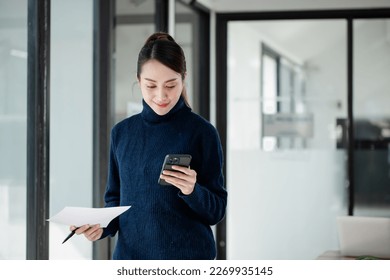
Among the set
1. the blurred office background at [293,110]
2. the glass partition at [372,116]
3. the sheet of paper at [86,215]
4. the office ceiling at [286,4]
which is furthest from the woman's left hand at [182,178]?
the glass partition at [372,116]

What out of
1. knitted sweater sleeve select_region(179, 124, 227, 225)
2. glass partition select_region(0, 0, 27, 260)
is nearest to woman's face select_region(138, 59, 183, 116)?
knitted sweater sleeve select_region(179, 124, 227, 225)

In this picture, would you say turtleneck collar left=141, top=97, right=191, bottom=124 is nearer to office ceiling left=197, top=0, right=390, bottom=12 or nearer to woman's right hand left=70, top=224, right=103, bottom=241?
woman's right hand left=70, top=224, right=103, bottom=241

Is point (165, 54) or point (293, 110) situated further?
point (293, 110)

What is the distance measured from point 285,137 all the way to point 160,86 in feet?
12.9

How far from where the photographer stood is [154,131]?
62.7 inches

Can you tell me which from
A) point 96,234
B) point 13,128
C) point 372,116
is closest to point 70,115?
point 13,128

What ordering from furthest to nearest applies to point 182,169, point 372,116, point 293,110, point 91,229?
1. point 293,110
2. point 372,116
3. point 91,229
4. point 182,169

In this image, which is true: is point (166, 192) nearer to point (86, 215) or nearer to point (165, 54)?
point (86, 215)

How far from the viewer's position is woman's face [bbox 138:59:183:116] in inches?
60.2

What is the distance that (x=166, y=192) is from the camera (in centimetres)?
153

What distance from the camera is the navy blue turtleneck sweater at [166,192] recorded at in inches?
60.6

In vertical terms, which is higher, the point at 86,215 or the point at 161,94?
the point at 161,94

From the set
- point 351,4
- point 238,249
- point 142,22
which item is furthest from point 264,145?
point 142,22
